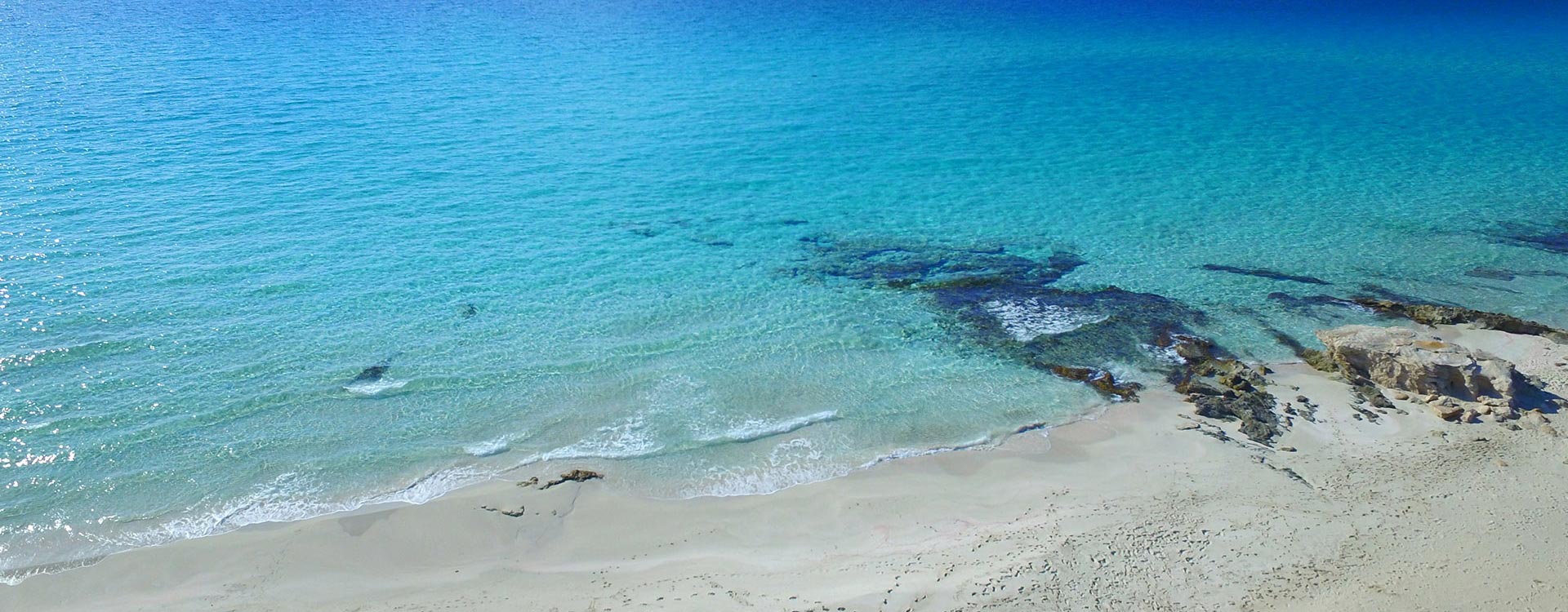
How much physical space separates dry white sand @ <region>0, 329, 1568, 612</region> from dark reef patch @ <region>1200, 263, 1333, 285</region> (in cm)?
691

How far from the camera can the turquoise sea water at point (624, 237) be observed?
1404 cm

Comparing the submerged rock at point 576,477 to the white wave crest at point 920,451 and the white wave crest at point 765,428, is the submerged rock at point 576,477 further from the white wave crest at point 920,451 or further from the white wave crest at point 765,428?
the white wave crest at point 920,451

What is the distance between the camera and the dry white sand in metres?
10.4

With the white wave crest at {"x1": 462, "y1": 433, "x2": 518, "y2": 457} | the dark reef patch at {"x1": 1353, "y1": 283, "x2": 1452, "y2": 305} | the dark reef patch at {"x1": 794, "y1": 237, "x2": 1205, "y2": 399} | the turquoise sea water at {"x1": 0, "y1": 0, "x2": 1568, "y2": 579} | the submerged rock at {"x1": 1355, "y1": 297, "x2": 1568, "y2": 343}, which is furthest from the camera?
the dark reef patch at {"x1": 1353, "y1": 283, "x2": 1452, "y2": 305}

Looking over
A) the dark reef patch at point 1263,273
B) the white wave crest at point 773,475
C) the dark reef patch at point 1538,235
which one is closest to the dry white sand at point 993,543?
the white wave crest at point 773,475

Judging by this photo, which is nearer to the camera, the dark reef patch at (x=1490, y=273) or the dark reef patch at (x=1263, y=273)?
the dark reef patch at (x=1263, y=273)

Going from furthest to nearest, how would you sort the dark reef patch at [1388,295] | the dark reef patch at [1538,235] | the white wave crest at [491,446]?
the dark reef patch at [1538,235] → the dark reef patch at [1388,295] → the white wave crest at [491,446]

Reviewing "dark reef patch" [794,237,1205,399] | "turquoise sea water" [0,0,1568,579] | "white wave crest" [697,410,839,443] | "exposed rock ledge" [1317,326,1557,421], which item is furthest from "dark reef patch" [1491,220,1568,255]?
"white wave crest" [697,410,839,443]

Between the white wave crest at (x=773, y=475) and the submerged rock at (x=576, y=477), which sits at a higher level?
the submerged rock at (x=576, y=477)

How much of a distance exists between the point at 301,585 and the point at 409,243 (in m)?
12.1

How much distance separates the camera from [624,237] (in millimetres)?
22828

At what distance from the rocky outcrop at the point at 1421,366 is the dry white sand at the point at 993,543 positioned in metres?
1.00

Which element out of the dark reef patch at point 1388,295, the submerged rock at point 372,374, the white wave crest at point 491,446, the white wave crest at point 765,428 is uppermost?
the submerged rock at point 372,374

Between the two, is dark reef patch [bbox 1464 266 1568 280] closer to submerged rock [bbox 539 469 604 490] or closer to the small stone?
the small stone
